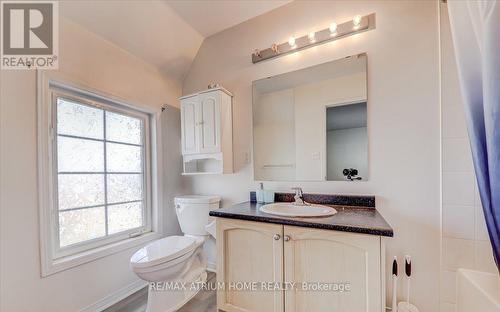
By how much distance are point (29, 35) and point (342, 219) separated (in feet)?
7.12

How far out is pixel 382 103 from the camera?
55.4 inches

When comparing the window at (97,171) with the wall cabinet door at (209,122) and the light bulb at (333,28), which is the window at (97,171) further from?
the light bulb at (333,28)

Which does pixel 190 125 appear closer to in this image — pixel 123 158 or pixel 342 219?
pixel 123 158

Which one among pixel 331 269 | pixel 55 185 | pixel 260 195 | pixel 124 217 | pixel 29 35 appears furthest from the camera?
pixel 124 217

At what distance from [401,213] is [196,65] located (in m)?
2.25

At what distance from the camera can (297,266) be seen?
1152mm

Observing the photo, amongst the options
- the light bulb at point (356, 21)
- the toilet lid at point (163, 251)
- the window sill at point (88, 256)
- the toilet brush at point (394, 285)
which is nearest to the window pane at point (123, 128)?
the window sill at point (88, 256)

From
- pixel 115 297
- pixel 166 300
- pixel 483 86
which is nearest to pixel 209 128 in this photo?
pixel 166 300

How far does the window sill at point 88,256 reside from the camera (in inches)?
50.5

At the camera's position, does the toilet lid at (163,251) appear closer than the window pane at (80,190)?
Yes

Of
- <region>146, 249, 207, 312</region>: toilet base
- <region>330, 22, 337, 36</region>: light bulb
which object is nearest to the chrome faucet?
<region>146, 249, 207, 312</region>: toilet base

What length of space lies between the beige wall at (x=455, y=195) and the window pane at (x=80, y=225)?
7.76ft

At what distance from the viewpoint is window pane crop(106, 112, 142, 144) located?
1.79 metres

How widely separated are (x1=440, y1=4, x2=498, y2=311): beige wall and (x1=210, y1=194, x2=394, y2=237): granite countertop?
1.28 ft
